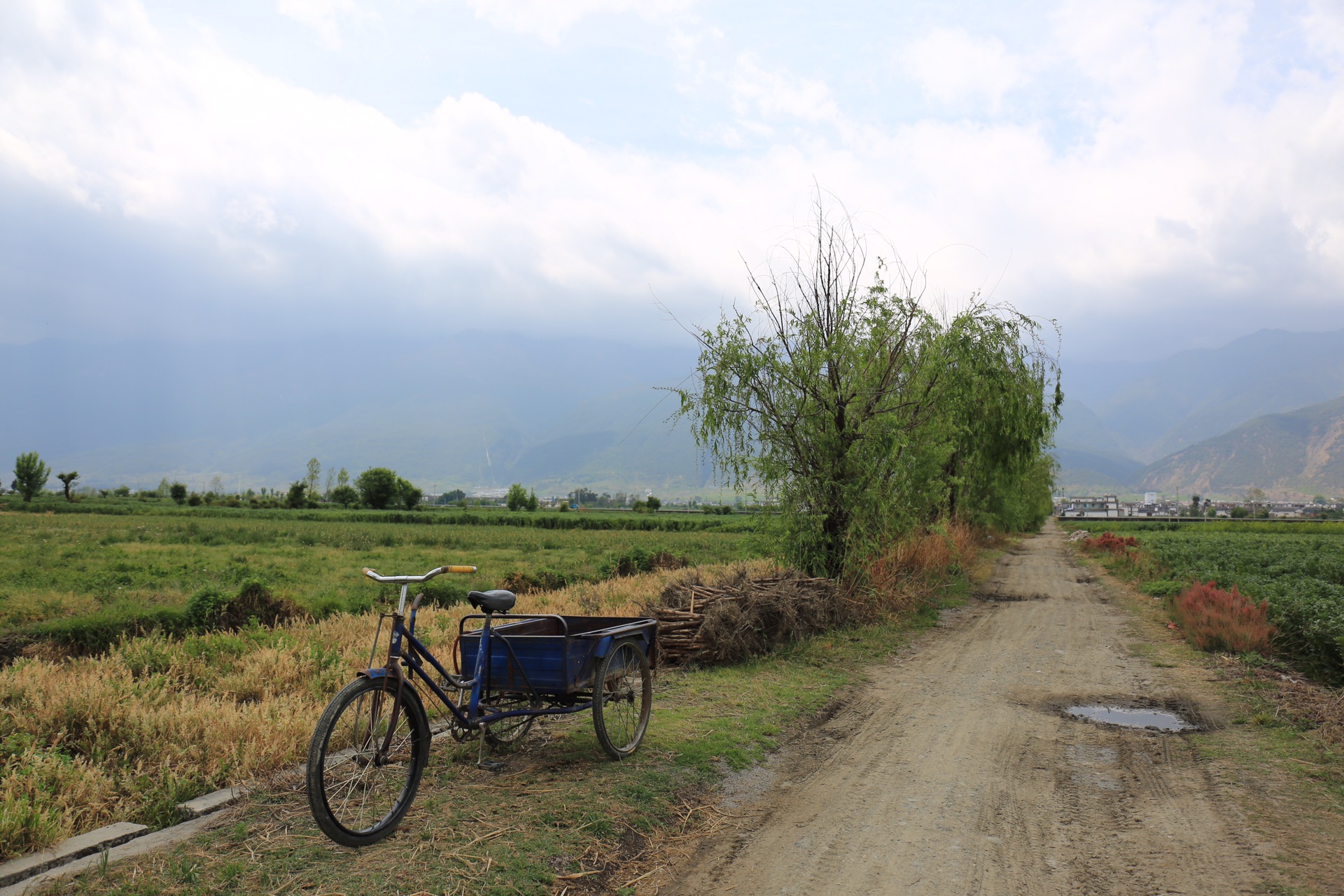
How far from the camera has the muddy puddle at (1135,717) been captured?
305 inches

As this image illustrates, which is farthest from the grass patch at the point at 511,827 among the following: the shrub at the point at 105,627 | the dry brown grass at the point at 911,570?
the shrub at the point at 105,627

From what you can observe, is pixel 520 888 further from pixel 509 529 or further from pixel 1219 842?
pixel 509 529

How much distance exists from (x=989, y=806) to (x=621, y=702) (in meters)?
2.96

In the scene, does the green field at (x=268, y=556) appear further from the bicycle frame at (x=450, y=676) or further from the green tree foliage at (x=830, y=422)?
the bicycle frame at (x=450, y=676)

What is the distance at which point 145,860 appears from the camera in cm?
408

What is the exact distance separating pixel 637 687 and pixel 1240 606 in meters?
10.6

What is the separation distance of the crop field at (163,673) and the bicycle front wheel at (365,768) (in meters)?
1.27

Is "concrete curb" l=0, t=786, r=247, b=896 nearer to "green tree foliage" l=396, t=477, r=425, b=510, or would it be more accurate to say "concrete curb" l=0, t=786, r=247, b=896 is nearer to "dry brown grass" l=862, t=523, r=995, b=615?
"dry brown grass" l=862, t=523, r=995, b=615

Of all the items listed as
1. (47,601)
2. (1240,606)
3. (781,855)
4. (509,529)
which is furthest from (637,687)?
(509,529)

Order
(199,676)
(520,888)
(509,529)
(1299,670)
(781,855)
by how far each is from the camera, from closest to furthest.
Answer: (520,888) → (781,855) → (199,676) → (1299,670) → (509,529)

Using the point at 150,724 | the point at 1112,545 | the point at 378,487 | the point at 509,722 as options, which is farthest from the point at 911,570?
the point at 378,487

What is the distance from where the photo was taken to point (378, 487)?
94.1 metres

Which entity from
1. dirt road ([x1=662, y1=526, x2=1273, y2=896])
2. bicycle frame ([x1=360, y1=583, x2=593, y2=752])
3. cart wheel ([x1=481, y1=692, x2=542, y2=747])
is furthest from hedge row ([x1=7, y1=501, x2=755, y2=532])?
bicycle frame ([x1=360, y1=583, x2=593, y2=752])

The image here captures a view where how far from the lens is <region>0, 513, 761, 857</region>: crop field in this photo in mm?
5059
